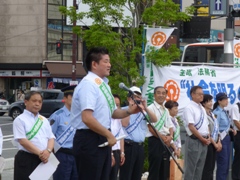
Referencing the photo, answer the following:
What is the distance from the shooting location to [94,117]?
20.2 feet

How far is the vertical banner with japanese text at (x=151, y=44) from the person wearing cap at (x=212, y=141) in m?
1.06

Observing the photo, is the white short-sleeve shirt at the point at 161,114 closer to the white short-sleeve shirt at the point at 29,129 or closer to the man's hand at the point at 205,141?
the man's hand at the point at 205,141

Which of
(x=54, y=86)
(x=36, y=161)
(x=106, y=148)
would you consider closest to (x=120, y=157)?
(x=36, y=161)

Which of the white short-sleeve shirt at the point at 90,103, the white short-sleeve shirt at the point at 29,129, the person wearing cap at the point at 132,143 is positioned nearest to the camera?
the white short-sleeve shirt at the point at 90,103

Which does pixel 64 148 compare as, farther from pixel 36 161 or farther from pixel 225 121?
pixel 225 121

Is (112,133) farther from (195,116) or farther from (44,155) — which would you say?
(195,116)

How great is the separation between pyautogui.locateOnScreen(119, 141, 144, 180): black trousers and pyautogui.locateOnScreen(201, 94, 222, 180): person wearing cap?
65.0 inches

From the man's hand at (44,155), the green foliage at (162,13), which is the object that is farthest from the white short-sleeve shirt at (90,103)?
the green foliage at (162,13)

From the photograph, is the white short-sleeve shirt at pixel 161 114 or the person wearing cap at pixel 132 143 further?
the white short-sleeve shirt at pixel 161 114

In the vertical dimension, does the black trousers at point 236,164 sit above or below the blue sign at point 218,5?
below

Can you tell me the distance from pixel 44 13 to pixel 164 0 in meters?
37.0

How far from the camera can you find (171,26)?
12.4 m

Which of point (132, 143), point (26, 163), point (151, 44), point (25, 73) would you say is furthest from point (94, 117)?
point (25, 73)

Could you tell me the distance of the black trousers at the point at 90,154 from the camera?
6234mm
